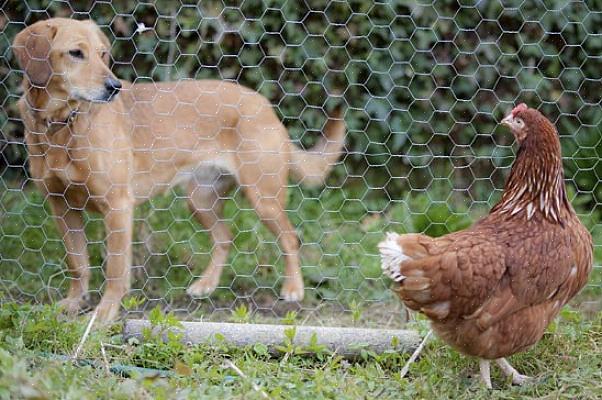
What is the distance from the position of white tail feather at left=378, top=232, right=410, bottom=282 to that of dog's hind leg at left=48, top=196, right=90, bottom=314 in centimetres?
184

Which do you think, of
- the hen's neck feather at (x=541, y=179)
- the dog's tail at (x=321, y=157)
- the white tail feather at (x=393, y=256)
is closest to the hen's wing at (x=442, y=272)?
the white tail feather at (x=393, y=256)

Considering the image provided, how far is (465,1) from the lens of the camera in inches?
227

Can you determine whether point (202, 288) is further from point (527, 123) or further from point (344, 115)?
point (527, 123)

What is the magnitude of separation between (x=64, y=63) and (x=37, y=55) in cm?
12

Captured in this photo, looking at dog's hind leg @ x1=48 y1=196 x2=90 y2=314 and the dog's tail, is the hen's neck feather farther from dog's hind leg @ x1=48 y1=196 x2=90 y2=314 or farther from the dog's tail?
dog's hind leg @ x1=48 y1=196 x2=90 y2=314

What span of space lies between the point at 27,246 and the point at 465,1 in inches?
106

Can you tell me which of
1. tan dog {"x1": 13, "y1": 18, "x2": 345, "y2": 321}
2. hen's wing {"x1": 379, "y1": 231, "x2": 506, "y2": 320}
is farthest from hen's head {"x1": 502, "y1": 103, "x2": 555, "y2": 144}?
tan dog {"x1": 13, "y1": 18, "x2": 345, "y2": 321}

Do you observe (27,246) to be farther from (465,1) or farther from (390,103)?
(465,1)

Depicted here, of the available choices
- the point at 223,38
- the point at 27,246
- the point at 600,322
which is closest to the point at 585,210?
the point at 600,322

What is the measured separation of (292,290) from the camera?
5172 millimetres

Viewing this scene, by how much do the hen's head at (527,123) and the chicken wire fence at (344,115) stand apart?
1.34 meters

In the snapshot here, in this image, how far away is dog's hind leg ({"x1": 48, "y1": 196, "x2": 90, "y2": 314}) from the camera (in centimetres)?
484

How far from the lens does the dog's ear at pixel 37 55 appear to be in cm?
446

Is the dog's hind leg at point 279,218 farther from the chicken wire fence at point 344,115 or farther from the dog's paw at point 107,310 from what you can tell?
the dog's paw at point 107,310
